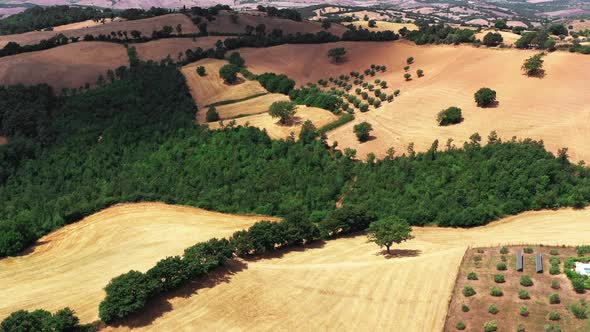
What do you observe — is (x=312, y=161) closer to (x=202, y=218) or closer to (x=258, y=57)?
(x=202, y=218)

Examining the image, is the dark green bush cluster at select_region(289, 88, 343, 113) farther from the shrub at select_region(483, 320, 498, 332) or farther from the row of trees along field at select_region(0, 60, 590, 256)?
the shrub at select_region(483, 320, 498, 332)

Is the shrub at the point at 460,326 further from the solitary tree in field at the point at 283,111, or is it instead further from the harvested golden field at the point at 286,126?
the solitary tree in field at the point at 283,111

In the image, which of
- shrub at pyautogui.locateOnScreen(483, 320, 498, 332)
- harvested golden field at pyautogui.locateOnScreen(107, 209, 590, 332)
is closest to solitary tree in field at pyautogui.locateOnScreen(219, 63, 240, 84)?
harvested golden field at pyautogui.locateOnScreen(107, 209, 590, 332)

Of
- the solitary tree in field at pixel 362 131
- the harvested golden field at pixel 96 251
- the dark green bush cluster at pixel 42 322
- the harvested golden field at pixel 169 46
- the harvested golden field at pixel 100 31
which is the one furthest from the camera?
the harvested golden field at pixel 100 31

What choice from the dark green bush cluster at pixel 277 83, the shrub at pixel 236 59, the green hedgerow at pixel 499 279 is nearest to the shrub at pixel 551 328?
the green hedgerow at pixel 499 279

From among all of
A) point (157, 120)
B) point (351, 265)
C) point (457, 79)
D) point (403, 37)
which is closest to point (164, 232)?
point (351, 265)

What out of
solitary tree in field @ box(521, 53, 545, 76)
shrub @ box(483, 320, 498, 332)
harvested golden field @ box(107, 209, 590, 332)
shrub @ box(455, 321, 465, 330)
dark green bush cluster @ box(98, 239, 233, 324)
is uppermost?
solitary tree in field @ box(521, 53, 545, 76)

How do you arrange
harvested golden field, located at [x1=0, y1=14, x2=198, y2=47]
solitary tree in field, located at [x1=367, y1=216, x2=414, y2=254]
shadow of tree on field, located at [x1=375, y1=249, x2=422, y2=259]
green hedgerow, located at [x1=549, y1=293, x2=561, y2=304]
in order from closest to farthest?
green hedgerow, located at [x1=549, y1=293, x2=561, y2=304]
solitary tree in field, located at [x1=367, y1=216, x2=414, y2=254]
shadow of tree on field, located at [x1=375, y1=249, x2=422, y2=259]
harvested golden field, located at [x1=0, y1=14, x2=198, y2=47]
